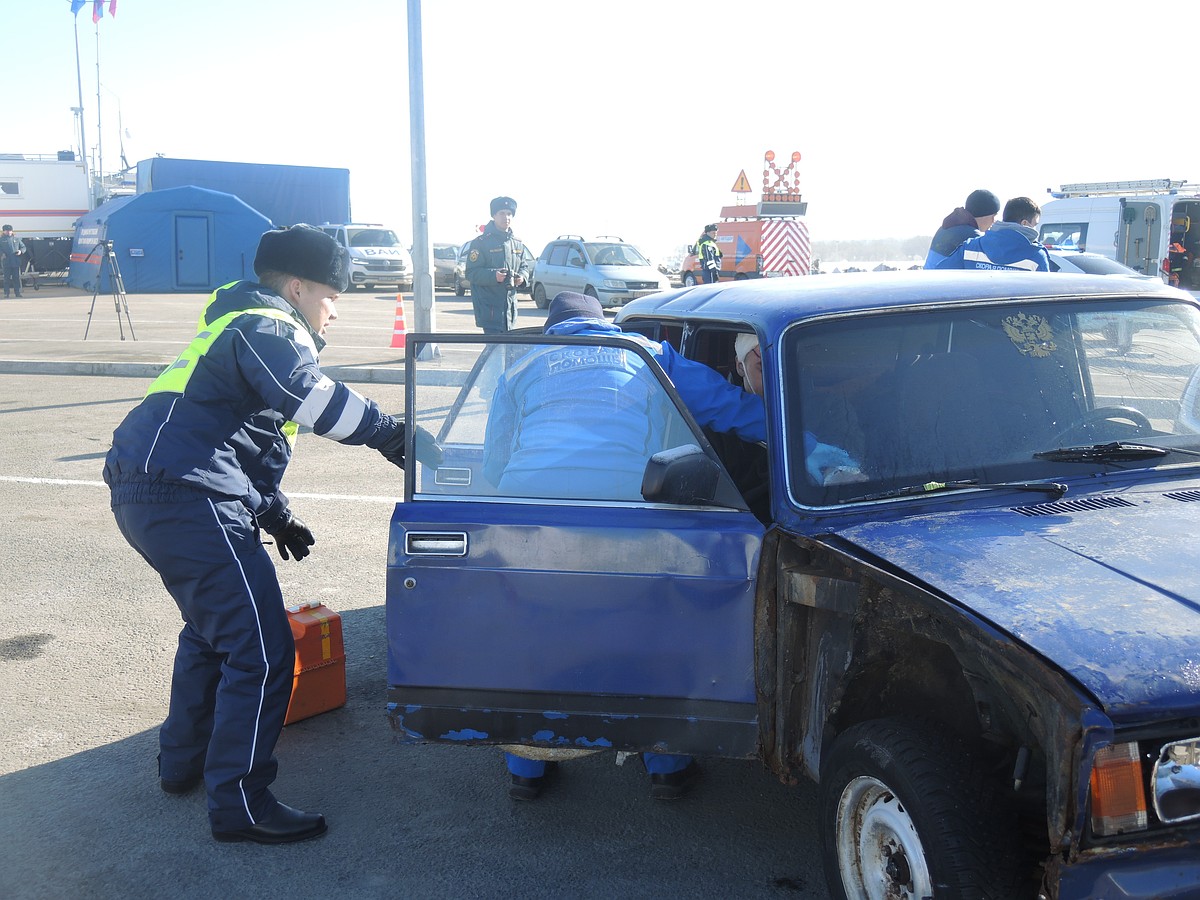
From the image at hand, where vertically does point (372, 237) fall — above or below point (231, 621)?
above

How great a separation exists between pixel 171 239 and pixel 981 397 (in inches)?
1225

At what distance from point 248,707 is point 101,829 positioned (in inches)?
24.6

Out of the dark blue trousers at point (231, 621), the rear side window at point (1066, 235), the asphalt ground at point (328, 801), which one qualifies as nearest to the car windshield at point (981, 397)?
the asphalt ground at point (328, 801)

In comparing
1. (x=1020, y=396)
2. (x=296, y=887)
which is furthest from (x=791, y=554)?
(x=296, y=887)

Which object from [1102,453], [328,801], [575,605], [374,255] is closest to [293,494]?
[328,801]

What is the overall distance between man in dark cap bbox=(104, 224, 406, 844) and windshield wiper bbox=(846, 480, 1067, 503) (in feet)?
4.76

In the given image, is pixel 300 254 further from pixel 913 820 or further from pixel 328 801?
pixel 913 820

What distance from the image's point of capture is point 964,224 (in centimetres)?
723

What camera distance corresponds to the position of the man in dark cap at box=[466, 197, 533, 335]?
36.0 ft

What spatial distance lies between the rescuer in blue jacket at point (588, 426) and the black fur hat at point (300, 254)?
72cm

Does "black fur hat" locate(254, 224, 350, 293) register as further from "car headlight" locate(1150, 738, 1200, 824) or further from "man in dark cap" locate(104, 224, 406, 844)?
"car headlight" locate(1150, 738, 1200, 824)

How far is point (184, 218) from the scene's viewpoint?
30828 millimetres

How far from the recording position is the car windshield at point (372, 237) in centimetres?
3281

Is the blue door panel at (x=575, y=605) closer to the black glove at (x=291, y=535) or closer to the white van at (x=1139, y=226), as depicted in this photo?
the black glove at (x=291, y=535)
